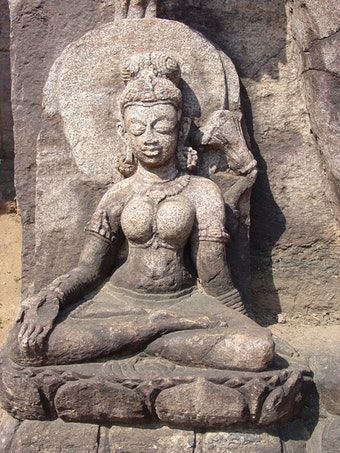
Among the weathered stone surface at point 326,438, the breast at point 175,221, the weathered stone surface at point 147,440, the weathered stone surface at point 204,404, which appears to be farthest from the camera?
the breast at point 175,221

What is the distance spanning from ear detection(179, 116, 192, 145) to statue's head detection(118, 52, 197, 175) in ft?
0.20

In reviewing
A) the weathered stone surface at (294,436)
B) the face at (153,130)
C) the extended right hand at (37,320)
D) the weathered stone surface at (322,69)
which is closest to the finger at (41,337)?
the extended right hand at (37,320)

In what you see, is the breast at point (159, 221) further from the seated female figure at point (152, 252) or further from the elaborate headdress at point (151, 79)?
the elaborate headdress at point (151, 79)

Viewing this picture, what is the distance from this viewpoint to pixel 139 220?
3.23 metres

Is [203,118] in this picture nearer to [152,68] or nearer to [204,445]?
[152,68]

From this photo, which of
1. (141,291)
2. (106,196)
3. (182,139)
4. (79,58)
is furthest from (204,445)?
(79,58)

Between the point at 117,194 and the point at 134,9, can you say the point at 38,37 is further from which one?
the point at 117,194

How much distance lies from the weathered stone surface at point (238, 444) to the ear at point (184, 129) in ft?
5.19

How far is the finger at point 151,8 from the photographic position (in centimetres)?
359

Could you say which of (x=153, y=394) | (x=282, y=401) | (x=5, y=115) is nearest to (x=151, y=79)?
(x=153, y=394)

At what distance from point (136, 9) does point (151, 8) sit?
88mm

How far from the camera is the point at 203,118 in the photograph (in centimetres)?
364

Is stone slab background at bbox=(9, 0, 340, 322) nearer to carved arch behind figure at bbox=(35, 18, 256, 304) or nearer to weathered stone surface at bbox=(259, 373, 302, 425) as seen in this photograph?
carved arch behind figure at bbox=(35, 18, 256, 304)

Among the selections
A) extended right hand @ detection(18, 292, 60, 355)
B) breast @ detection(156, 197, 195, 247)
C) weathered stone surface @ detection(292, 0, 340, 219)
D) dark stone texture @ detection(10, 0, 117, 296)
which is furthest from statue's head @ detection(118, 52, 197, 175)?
extended right hand @ detection(18, 292, 60, 355)
